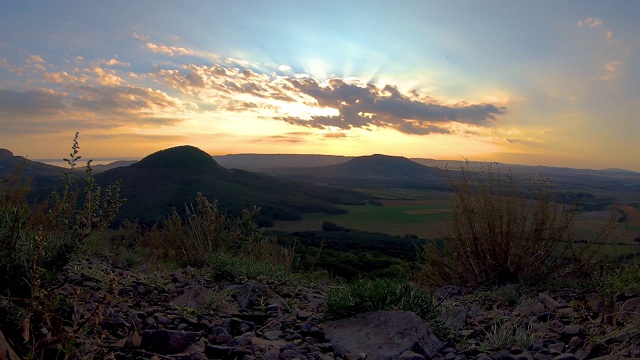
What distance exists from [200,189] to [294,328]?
35.9m

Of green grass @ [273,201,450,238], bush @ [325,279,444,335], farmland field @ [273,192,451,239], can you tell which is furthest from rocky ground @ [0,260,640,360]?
green grass @ [273,201,450,238]

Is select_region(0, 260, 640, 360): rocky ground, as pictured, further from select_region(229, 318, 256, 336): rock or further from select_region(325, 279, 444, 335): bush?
select_region(325, 279, 444, 335): bush

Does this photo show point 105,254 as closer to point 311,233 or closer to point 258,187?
point 311,233

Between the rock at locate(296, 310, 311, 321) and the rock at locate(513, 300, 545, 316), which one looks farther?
the rock at locate(513, 300, 545, 316)

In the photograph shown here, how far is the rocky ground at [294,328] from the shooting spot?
2.93m

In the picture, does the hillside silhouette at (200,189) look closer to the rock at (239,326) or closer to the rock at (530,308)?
the rock at (530,308)

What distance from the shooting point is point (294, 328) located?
3.71 m

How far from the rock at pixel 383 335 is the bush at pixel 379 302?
122mm

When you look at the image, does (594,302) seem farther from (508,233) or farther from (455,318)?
(508,233)

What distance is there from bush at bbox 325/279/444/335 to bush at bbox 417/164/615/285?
2.71 metres

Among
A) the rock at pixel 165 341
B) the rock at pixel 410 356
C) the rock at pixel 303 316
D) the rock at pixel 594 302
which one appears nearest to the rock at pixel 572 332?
the rock at pixel 594 302

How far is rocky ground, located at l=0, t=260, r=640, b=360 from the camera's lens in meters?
2.93

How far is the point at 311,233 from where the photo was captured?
28031 millimetres

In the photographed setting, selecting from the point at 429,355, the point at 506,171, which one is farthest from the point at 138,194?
the point at 429,355
